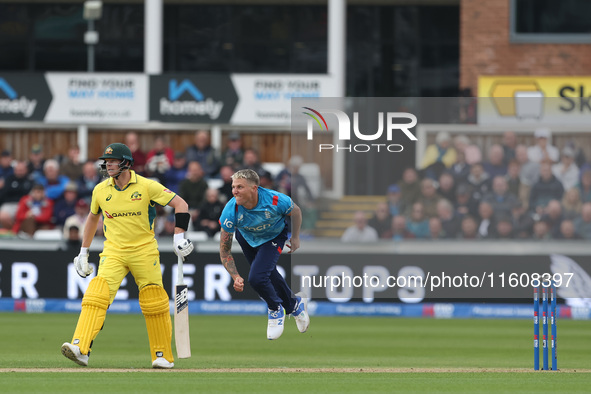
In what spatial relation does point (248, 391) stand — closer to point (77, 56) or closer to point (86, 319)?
point (86, 319)

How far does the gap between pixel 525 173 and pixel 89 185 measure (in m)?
8.21

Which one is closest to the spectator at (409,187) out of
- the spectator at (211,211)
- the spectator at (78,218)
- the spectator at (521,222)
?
the spectator at (521,222)

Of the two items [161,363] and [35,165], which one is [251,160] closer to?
[35,165]

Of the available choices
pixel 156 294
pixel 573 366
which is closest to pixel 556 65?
pixel 573 366

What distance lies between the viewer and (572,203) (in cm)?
1723

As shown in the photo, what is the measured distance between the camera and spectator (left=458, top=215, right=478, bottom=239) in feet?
57.5

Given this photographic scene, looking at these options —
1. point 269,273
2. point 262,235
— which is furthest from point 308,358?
point 262,235

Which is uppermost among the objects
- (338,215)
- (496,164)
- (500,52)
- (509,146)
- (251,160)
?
(500,52)

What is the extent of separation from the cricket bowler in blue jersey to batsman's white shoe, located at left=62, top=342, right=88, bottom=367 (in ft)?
5.37

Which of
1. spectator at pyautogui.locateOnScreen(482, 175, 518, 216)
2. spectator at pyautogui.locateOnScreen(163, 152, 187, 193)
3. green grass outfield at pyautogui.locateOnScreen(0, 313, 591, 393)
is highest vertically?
spectator at pyautogui.locateOnScreen(163, 152, 187, 193)

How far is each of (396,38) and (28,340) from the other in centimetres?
1637

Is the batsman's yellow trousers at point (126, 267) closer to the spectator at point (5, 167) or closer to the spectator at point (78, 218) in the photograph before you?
the spectator at point (78, 218)

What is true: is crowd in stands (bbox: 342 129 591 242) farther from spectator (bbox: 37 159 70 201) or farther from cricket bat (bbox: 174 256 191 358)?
cricket bat (bbox: 174 256 191 358)

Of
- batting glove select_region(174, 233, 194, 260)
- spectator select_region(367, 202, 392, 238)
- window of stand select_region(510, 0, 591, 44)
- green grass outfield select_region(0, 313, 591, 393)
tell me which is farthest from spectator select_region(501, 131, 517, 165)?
window of stand select_region(510, 0, 591, 44)
